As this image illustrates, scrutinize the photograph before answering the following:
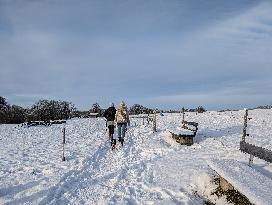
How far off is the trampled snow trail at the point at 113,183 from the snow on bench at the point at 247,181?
4.58ft

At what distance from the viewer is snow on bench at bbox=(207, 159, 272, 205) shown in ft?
27.2

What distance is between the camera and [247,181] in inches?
378

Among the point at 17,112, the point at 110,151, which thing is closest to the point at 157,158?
the point at 110,151

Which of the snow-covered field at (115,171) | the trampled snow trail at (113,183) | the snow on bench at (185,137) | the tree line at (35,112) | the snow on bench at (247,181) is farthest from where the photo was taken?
the tree line at (35,112)

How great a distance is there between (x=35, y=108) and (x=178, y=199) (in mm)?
38744

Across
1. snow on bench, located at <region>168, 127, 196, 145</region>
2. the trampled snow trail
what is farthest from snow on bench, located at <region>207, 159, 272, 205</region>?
snow on bench, located at <region>168, 127, 196, 145</region>

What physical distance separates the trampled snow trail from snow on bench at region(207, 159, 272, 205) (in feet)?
4.58

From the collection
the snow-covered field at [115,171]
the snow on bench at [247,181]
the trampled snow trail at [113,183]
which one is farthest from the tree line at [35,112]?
the snow on bench at [247,181]

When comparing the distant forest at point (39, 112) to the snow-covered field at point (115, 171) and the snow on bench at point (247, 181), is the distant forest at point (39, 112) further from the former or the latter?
the snow on bench at point (247, 181)

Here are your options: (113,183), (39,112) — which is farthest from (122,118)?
(39,112)

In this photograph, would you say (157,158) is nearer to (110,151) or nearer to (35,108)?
(110,151)

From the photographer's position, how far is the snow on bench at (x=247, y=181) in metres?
8.30

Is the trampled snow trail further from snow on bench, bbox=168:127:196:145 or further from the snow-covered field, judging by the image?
snow on bench, bbox=168:127:196:145

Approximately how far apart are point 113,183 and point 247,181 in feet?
13.7
